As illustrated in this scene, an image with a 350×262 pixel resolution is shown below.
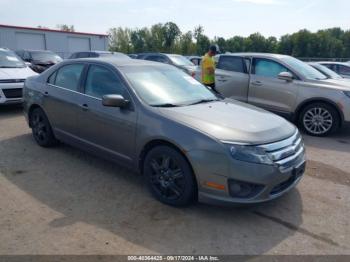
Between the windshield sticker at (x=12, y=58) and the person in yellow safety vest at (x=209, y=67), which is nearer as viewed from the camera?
the person in yellow safety vest at (x=209, y=67)

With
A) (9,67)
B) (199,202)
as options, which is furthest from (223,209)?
(9,67)

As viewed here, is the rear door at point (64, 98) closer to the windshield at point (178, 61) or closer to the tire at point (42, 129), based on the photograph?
the tire at point (42, 129)

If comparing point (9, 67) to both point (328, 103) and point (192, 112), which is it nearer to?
point (192, 112)

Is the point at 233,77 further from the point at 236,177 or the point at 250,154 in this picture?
the point at 236,177

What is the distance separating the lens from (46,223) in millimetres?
3457

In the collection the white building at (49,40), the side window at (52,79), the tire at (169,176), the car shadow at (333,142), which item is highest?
the white building at (49,40)

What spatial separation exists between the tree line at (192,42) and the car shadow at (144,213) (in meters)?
68.0

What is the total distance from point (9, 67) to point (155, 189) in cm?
701

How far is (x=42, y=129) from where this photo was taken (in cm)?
572

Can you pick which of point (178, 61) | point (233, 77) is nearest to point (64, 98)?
point (233, 77)

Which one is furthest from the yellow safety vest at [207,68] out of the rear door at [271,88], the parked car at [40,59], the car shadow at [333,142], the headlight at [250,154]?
the parked car at [40,59]

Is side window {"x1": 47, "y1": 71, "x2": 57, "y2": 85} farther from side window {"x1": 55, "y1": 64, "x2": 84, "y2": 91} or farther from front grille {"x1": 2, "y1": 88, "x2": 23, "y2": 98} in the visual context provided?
front grille {"x1": 2, "y1": 88, "x2": 23, "y2": 98}

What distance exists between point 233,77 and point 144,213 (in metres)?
5.52

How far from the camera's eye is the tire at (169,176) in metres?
3.60
